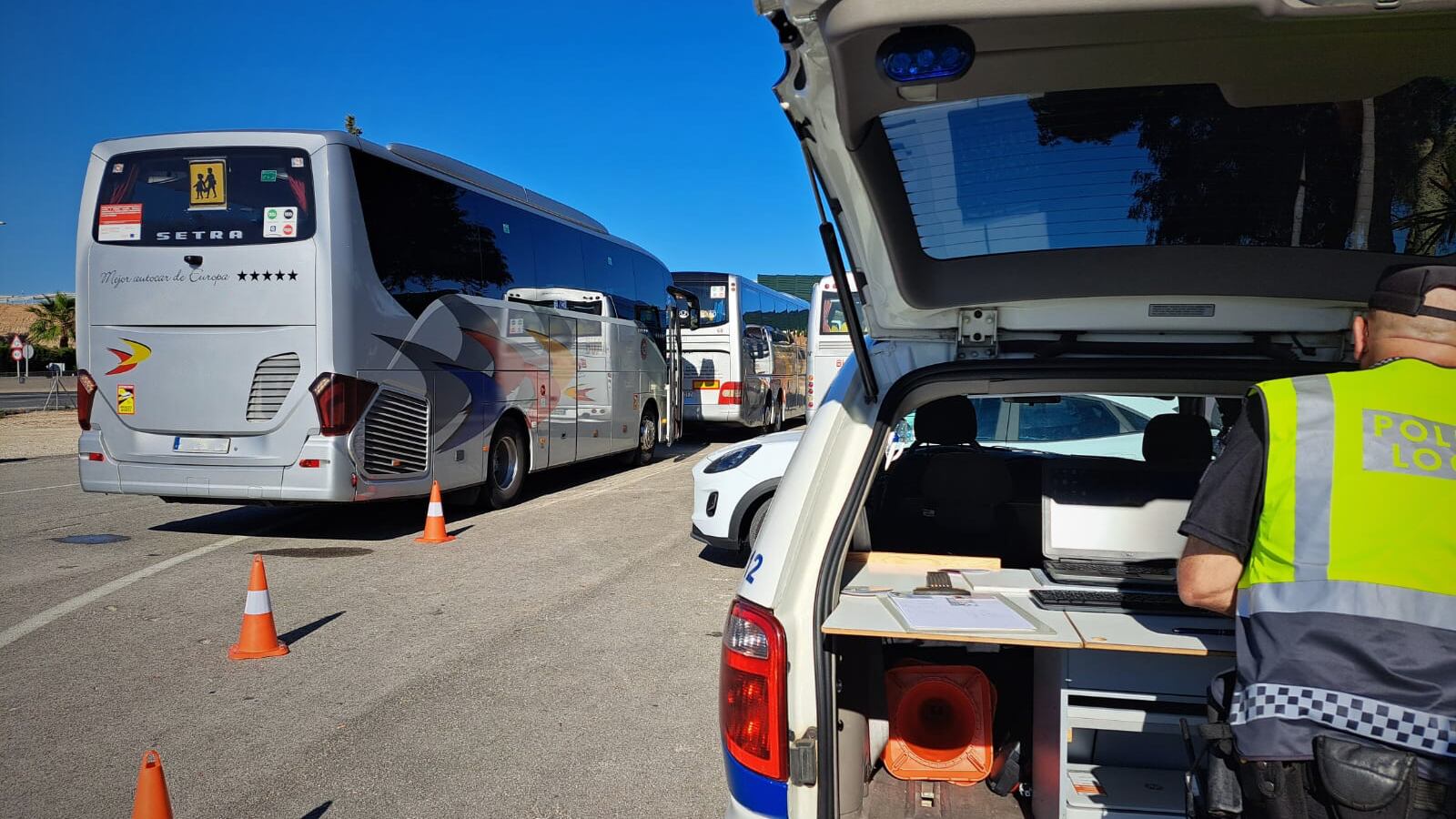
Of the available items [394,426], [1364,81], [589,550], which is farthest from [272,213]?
[1364,81]

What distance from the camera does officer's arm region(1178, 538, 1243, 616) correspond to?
1.94 metres

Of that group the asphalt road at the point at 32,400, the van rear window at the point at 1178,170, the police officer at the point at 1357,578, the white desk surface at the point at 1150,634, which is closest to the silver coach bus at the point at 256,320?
the van rear window at the point at 1178,170

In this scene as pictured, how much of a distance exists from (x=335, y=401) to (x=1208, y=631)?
7.62 meters

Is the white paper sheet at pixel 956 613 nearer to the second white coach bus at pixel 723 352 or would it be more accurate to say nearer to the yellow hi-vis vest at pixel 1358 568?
the yellow hi-vis vest at pixel 1358 568

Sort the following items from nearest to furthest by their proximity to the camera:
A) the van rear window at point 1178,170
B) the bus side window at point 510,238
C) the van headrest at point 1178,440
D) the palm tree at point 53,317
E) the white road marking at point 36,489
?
the van rear window at point 1178,170
the van headrest at point 1178,440
the bus side window at point 510,238
the white road marking at point 36,489
the palm tree at point 53,317

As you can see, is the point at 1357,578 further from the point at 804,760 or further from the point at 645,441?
the point at 645,441

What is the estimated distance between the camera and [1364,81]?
1.74 metres

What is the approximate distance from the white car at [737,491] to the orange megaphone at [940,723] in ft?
13.8

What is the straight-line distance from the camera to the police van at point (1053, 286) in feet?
5.33

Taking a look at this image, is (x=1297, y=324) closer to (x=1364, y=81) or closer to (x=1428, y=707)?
(x=1364, y=81)

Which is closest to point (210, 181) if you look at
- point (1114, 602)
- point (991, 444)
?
point (991, 444)

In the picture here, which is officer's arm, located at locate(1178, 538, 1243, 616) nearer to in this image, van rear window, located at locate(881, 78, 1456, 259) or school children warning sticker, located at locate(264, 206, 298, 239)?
van rear window, located at locate(881, 78, 1456, 259)

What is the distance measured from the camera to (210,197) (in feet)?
28.3

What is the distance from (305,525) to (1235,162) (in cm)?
972
